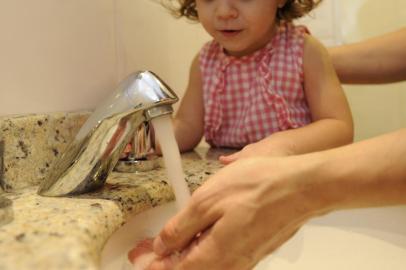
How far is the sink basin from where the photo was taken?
0.58m

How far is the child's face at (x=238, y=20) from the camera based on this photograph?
2.45ft

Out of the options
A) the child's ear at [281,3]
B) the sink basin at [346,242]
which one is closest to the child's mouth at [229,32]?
the child's ear at [281,3]

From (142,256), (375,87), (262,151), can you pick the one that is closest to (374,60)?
(375,87)

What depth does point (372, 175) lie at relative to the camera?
1.18 ft

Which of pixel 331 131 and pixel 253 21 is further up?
pixel 253 21

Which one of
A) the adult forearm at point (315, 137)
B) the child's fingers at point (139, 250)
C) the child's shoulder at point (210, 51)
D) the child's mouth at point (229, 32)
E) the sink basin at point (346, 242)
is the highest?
the child's mouth at point (229, 32)

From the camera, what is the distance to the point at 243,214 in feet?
1.20

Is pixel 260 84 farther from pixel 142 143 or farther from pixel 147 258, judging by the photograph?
pixel 147 258

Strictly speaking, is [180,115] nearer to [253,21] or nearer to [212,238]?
[253,21]

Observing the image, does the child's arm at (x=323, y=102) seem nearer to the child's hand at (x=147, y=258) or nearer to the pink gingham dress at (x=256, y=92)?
the pink gingham dress at (x=256, y=92)

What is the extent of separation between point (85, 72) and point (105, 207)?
24 cm

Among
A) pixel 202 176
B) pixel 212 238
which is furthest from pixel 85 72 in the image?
pixel 212 238

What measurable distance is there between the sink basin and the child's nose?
32 centimetres

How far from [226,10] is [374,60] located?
30 cm
